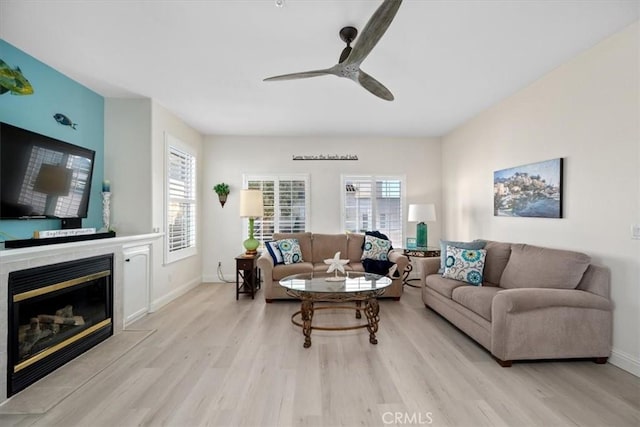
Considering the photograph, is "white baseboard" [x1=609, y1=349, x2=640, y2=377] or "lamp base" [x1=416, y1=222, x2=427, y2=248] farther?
"lamp base" [x1=416, y1=222, x2=427, y2=248]

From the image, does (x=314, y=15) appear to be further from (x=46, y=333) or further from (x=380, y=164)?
(x=380, y=164)

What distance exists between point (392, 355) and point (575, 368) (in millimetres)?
1469

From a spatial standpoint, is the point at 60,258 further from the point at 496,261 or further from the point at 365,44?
the point at 496,261

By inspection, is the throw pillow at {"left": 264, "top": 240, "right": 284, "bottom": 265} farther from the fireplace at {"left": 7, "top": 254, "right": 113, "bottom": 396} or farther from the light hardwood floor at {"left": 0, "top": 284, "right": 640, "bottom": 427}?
the fireplace at {"left": 7, "top": 254, "right": 113, "bottom": 396}

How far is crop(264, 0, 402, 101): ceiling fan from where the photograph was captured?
5.58ft

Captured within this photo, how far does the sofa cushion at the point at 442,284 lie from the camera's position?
128 inches

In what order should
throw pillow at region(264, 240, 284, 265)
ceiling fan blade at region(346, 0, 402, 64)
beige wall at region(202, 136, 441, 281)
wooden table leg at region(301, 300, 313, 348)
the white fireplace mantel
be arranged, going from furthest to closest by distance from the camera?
beige wall at region(202, 136, 441, 281), throw pillow at region(264, 240, 284, 265), wooden table leg at region(301, 300, 313, 348), the white fireplace mantel, ceiling fan blade at region(346, 0, 402, 64)

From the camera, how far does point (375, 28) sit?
1819 mm

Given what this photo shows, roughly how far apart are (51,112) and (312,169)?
12.1ft

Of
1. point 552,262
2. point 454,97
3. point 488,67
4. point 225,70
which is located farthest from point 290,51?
point 552,262

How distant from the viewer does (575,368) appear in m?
2.42

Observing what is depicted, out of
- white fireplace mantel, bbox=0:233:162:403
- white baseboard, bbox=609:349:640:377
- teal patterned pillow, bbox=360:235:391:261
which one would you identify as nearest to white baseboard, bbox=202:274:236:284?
white fireplace mantel, bbox=0:233:162:403

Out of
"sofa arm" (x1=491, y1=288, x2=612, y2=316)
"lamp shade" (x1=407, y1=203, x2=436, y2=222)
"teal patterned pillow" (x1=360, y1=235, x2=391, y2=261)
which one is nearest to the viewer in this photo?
"sofa arm" (x1=491, y1=288, x2=612, y2=316)

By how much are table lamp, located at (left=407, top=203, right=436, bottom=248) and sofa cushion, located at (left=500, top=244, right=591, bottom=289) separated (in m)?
1.68
